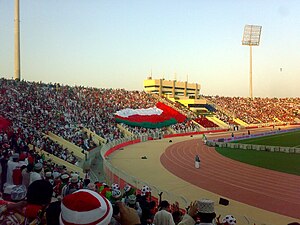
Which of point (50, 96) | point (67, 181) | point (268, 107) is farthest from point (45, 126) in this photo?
point (268, 107)

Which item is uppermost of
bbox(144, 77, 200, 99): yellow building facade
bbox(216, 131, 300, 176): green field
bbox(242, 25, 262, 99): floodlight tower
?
bbox(242, 25, 262, 99): floodlight tower

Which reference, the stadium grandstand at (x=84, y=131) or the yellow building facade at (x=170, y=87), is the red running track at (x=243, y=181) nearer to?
the stadium grandstand at (x=84, y=131)

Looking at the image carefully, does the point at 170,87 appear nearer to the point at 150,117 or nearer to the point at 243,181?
the point at 150,117

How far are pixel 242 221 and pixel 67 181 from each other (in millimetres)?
5698

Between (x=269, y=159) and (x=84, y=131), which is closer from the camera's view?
(x=269, y=159)

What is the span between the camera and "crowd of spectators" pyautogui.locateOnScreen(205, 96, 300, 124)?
2891 inches

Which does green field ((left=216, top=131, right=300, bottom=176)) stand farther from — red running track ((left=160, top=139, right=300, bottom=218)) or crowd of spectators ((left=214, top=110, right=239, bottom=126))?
crowd of spectators ((left=214, top=110, right=239, bottom=126))

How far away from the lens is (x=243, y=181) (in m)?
19.4

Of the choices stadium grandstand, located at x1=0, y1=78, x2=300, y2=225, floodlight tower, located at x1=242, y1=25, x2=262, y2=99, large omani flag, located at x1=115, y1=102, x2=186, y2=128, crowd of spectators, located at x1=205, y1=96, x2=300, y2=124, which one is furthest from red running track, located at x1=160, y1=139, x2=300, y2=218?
floodlight tower, located at x1=242, y1=25, x2=262, y2=99

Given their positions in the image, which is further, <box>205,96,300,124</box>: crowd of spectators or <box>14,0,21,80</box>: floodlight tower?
<box>205,96,300,124</box>: crowd of spectators

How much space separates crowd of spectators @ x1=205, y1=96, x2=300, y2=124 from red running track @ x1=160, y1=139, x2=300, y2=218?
46440 millimetres

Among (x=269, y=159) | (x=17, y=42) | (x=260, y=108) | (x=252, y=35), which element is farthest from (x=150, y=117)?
(x=252, y=35)

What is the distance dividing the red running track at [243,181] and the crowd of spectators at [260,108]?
46.4 metres

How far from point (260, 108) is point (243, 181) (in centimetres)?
6405
